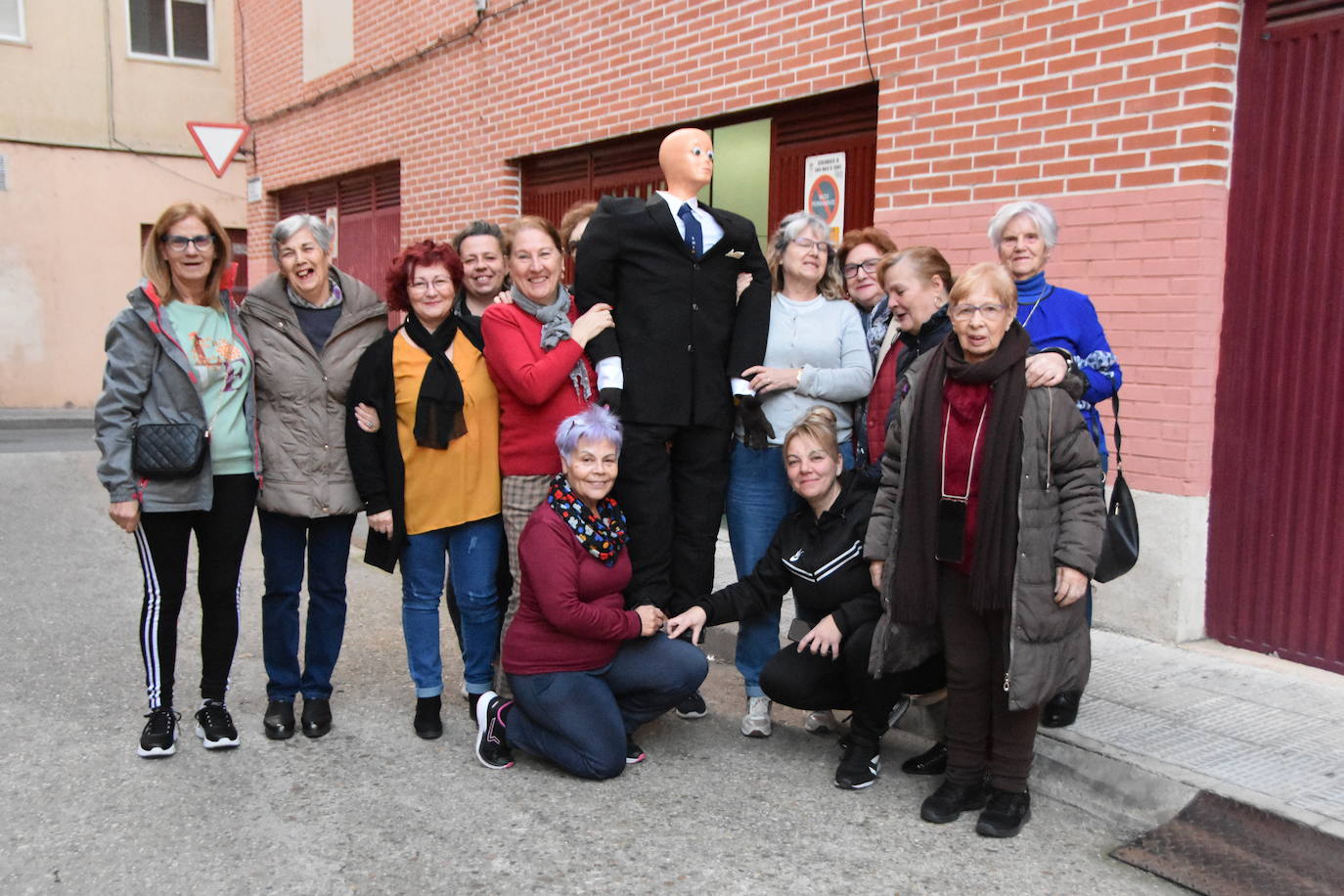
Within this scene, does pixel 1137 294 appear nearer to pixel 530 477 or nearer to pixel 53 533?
pixel 530 477

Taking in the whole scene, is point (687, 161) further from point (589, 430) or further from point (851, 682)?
point (851, 682)

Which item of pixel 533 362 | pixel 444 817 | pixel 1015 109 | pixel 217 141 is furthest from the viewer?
pixel 217 141

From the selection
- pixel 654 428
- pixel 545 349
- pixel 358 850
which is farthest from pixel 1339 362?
pixel 358 850

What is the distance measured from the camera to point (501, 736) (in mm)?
3787

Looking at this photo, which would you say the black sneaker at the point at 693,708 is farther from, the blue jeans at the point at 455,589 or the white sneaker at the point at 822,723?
the blue jeans at the point at 455,589

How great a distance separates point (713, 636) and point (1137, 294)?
8.06 ft

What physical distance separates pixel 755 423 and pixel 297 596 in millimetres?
1778

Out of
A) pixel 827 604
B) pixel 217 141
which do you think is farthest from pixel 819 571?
pixel 217 141

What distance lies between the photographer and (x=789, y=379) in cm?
386

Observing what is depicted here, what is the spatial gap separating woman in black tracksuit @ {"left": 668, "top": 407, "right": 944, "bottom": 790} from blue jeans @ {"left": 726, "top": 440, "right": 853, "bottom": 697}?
137mm

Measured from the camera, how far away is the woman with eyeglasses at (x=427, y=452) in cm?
390

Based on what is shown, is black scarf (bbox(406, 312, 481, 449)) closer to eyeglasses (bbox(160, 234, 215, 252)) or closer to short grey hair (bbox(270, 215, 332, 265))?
short grey hair (bbox(270, 215, 332, 265))

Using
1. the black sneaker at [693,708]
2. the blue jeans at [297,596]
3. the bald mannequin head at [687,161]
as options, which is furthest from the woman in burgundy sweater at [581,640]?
the bald mannequin head at [687,161]

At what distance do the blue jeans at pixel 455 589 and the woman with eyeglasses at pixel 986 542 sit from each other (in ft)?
4.64
